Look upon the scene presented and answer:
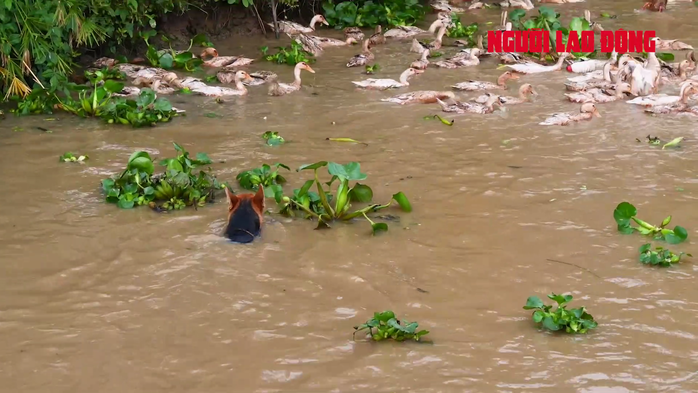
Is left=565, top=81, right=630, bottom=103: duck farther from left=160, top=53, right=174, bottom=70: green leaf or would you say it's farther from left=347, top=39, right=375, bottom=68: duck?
left=160, top=53, right=174, bottom=70: green leaf

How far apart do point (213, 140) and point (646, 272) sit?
4.01m

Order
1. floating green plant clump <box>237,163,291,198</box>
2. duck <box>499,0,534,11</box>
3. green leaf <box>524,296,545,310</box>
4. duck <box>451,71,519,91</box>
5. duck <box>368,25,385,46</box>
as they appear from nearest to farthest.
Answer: green leaf <box>524,296,545,310</box>, floating green plant clump <box>237,163,291,198</box>, duck <box>451,71,519,91</box>, duck <box>368,25,385,46</box>, duck <box>499,0,534,11</box>

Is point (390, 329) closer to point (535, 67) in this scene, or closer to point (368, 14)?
point (535, 67)

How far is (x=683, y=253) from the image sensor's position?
5.20 m

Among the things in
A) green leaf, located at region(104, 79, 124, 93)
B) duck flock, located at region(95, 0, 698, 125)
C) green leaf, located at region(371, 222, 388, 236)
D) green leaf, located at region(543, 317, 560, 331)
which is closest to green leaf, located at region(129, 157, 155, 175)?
green leaf, located at region(371, 222, 388, 236)

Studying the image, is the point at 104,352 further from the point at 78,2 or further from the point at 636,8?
the point at 636,8

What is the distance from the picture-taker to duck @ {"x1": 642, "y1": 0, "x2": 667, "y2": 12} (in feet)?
43.7


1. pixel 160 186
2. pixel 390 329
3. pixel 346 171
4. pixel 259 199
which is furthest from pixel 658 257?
pixel 160 186

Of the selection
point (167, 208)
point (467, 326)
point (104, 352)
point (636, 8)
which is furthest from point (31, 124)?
point (636, 8)

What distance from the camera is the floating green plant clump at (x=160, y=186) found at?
240 inches

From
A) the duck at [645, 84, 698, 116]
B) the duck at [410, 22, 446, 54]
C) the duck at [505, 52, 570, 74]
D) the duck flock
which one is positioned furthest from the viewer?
the duck at [410, 22, 446, 54]

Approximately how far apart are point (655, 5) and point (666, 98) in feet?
18.2

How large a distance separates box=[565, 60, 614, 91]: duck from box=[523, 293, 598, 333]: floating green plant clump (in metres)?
5.09

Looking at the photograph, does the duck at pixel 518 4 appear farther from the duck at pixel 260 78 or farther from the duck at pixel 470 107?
the duck at pixel 470 107
